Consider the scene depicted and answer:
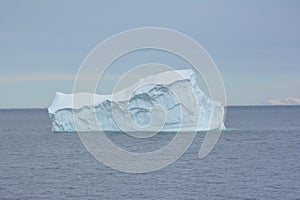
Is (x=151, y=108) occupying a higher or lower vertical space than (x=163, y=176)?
lower

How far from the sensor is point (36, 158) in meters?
44.2

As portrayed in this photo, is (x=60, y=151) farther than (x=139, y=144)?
No

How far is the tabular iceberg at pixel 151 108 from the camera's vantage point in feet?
161

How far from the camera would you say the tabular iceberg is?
1930 inches

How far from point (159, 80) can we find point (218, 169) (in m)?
14.2

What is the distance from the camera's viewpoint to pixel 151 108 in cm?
4975

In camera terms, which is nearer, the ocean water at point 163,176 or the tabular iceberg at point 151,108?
the ocean water at point 163,176

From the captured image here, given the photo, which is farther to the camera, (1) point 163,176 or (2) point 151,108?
(2) point 151,108

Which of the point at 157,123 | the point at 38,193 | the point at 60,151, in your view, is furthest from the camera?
the point at 157,123

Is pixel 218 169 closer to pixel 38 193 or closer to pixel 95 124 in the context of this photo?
pixel 38 193

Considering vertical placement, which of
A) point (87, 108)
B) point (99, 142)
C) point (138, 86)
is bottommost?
point (99, 142)

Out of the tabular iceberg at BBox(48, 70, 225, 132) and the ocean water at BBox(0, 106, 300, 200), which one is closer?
the ocean water at BBox(0, 106, 300, 200)

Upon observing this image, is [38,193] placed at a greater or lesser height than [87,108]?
greater

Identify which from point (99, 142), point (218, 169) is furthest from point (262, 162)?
point (99, 142)
